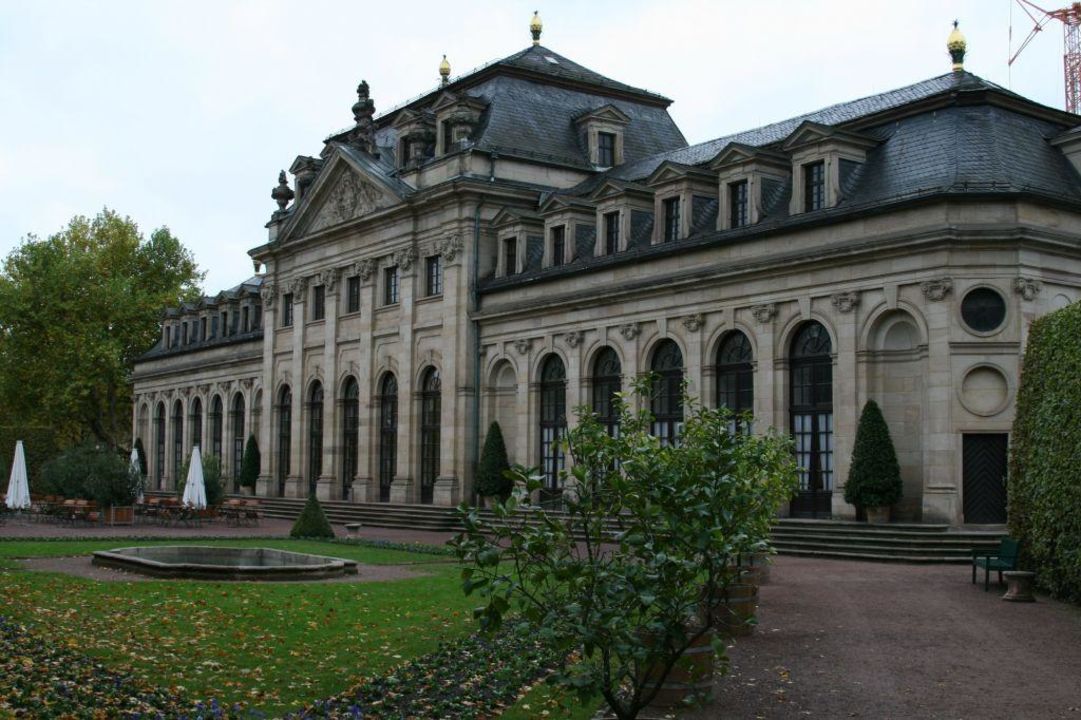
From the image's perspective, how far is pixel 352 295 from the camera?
5416cm

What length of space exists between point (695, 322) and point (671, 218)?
4.10 m

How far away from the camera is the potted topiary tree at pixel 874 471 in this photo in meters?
31.4

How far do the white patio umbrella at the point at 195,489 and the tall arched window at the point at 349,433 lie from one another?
29.4 feet

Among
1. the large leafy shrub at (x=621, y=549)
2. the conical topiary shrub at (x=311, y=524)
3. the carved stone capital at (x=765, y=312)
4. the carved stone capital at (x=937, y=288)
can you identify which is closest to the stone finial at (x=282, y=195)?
the conical topiary shrub at (x=311, y=524)

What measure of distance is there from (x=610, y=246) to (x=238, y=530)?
15704mm

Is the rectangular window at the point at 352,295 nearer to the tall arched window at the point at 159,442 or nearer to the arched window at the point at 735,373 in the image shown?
the arched window at the point at 735,373

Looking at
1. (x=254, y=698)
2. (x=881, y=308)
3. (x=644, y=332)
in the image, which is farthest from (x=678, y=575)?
(x=644, y=332)

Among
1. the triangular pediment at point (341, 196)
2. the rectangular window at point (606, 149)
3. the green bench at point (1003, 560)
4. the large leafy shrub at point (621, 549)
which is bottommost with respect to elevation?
the green bench at point (1003, 560)

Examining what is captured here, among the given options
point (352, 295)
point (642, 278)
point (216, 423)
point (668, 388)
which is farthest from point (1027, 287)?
point (216, 423)

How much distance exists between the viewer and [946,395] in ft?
102

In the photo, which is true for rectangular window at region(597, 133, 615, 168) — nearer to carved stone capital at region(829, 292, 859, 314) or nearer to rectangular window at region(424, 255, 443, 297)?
rectangular window at region(424, 255, 443, 297)

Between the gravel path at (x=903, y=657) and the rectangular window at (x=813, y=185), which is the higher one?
the rectangular window at (x=813, y=185)

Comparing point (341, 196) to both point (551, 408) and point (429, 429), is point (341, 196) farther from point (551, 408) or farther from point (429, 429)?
point (551, 408)

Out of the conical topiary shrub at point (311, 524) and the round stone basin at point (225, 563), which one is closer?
the round stone basin at point (225, 563)
